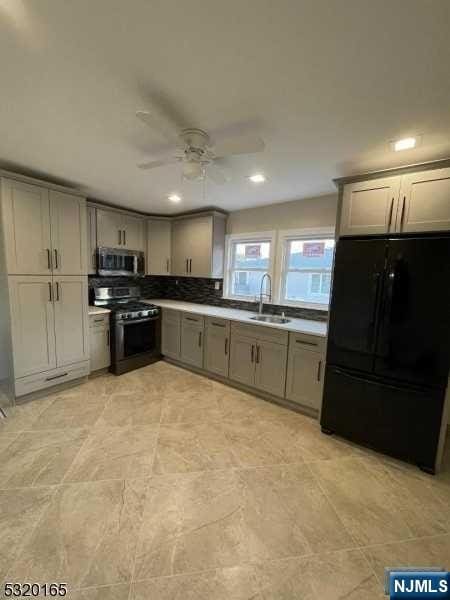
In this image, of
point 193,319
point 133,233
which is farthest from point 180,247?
point 193,319

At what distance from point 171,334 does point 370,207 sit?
303 centimetres

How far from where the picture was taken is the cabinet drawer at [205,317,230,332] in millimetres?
3252

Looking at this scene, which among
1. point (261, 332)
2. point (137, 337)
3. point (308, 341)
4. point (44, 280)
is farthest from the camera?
point (137, 337)

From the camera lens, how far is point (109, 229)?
3.59 meters

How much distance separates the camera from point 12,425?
232 centimetres

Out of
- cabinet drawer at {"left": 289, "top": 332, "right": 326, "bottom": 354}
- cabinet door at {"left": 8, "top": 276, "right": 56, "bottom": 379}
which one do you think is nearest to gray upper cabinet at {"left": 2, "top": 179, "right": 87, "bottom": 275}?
cabinet door at {"left": 8, "top": 276, "right": 56, "bottom": 379}

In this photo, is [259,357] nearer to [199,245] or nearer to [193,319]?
[193,319]

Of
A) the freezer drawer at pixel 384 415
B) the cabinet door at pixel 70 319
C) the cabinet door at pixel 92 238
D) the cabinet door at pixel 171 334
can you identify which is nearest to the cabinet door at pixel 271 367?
the freezer drawer at pixel 384 415

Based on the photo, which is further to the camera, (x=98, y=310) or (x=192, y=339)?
(x=192, y=339)

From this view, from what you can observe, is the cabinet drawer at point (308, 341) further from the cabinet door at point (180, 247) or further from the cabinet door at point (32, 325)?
the cabinet door at point (32, 325)

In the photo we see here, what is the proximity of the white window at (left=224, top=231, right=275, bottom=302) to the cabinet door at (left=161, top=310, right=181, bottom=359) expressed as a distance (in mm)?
911

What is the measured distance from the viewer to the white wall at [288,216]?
2.99 metres

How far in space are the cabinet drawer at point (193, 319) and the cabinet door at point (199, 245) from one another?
667 mm

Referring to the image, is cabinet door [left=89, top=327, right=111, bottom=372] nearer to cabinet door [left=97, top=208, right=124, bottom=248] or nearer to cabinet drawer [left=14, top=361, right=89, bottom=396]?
cabinet drawer [left=14, top=361, right=89, bottom=396]
